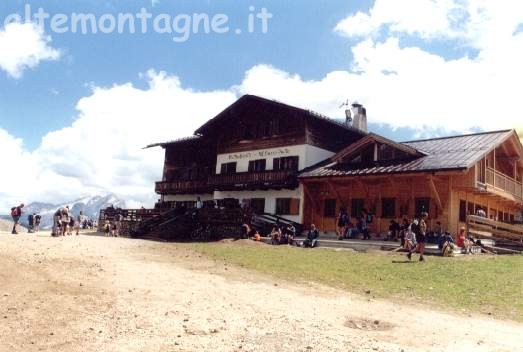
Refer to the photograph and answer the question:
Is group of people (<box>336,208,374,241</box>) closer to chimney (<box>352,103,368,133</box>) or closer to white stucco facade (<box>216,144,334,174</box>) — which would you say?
white stucco facade (<box>216,144,334,174</box>)

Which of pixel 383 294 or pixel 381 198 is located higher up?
pixel 381 198

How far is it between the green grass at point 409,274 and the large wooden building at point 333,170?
242 inches

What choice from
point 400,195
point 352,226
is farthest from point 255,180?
point 400,195

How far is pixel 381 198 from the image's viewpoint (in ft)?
91.1

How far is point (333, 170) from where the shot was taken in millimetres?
29438

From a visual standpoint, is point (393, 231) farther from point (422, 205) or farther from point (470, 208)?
point (470, 208)

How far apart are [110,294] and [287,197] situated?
22.9m

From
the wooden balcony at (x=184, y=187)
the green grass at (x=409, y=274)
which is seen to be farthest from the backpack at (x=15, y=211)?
the wooden balcony at (x=184, y=187)

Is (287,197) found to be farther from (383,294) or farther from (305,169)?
(383,294)

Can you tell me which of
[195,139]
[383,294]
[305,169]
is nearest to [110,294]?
[383,294]

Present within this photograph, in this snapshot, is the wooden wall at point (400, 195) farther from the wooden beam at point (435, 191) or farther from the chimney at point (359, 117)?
the chimney at point (359, 117)

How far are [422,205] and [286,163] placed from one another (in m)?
10.8

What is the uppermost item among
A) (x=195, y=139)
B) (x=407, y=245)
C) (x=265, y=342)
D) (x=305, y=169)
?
A: (x=195, y=139)

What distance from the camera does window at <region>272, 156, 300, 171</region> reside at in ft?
108
